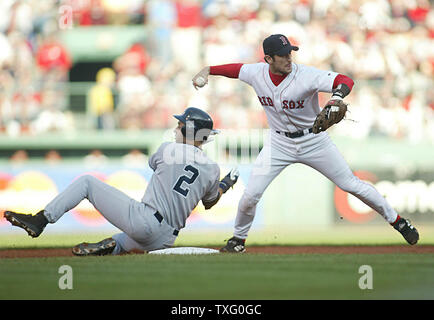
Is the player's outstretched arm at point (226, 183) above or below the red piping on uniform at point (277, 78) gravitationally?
below

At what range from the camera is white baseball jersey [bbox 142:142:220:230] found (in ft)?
21.1

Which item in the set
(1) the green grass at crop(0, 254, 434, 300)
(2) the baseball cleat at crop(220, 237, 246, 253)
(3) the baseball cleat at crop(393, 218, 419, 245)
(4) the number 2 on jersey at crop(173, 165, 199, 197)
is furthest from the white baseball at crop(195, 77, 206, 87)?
(3) the baseball cleat at crop(393, 218, 419, 245)

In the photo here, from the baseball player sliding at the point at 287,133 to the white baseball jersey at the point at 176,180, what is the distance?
0.80 meters

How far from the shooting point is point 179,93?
46.2 feet

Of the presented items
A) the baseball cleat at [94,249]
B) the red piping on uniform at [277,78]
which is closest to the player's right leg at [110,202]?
the baseball cleat at [94,249]

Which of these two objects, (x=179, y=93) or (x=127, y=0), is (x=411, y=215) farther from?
(x=127, y=0)

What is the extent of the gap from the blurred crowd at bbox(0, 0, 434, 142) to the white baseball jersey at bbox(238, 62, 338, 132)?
20.2 feet

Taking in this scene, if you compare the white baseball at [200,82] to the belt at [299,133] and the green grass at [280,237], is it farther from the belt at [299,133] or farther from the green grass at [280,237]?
the green grass at [280,237]

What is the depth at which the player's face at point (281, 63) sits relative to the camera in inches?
277

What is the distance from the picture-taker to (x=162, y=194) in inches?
254

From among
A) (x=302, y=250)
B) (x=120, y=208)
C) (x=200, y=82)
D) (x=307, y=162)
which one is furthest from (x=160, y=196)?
(x=302, y=250)

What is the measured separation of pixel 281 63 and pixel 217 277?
2.54m

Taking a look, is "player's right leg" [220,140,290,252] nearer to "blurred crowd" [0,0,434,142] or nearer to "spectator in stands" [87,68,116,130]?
"blurred crowd" [0,0,434,142]

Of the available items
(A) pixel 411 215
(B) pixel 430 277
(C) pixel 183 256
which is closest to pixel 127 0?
(A) pixel 411 215
